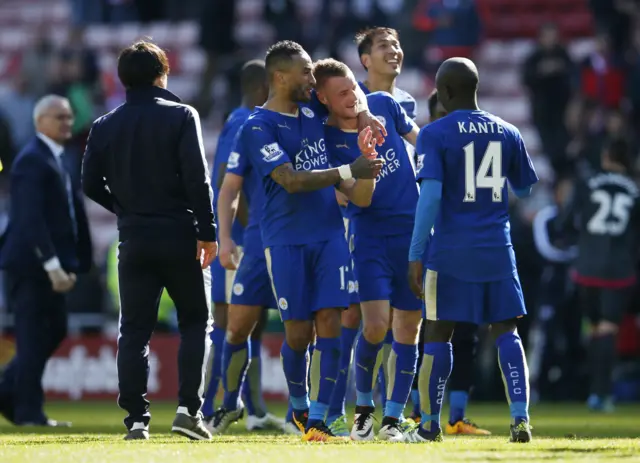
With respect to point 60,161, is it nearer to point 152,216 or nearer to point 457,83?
point 152,216

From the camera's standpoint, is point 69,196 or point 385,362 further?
point 69,196

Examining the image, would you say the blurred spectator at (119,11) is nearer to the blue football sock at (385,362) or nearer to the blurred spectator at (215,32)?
the blurred spectator at (215,32)

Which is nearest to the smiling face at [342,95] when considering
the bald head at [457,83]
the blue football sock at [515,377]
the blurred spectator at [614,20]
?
the bald head at [457,83]

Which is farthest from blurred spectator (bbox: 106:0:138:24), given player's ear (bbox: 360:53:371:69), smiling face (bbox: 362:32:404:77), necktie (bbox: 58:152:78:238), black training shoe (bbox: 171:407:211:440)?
black training shoe (bbox: 171:407:211:440)

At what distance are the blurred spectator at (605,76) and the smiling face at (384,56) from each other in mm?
11105

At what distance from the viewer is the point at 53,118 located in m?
12.6

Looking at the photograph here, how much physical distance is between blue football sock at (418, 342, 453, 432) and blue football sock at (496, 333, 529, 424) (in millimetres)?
322

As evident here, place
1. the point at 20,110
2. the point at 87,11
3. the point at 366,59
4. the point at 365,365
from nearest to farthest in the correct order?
the point at 365,365
the point at 366,59
the point at 20,110
the point at 87,11

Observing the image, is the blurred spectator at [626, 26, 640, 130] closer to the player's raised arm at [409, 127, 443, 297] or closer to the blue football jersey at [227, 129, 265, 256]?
the blue football jersey at [227, 129, 265, 256]

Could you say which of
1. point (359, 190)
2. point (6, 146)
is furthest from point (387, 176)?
point (6, 146)

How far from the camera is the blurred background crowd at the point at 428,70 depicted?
17062 millimetres

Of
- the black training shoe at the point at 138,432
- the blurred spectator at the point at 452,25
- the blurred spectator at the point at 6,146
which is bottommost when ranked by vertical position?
the black training shoe at the point at 138,432

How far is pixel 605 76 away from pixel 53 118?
10.6 metres

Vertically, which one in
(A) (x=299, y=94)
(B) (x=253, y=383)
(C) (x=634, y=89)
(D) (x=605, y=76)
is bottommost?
(B) (x=253, y=383)
